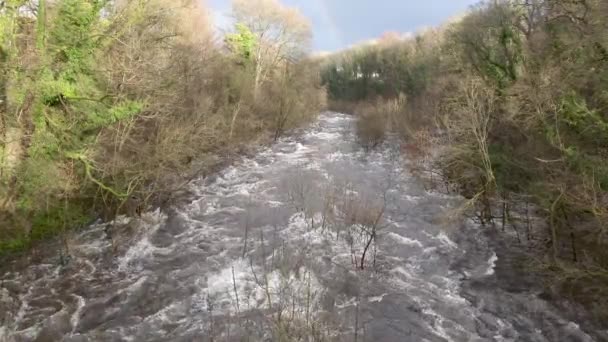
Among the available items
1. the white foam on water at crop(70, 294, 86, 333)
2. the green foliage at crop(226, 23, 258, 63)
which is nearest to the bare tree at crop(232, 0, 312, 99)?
the green foliage at crop(226, 23, 258, 63)

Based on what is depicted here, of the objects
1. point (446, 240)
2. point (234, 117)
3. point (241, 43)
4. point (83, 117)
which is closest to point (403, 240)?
point (446, 240)

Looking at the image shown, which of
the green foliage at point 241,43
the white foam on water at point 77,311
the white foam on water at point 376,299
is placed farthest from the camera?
the green foliage at point 241,43

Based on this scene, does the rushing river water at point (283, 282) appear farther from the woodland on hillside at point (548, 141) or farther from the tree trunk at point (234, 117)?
the tree trunk at point (234, 117)

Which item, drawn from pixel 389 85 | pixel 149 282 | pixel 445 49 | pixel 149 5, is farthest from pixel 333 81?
pixel 149 282

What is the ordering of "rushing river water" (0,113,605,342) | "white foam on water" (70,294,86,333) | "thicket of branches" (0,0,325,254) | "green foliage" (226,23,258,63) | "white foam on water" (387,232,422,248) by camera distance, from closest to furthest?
"rushing river water" (0,113,605,342) → "white foam on water" (70,294,86,333) → "thicket of branches" (0,0,325,254) → "white foam on water" (387,232,422,248) → "green foliage" (226,23,258,63)

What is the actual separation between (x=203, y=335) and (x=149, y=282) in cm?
326

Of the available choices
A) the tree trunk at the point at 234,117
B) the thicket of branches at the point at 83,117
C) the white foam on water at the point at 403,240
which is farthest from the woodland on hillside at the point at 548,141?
the tree trunk at the point at 234,117

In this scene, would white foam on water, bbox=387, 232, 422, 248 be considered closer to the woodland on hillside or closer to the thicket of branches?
the woodland on hillside

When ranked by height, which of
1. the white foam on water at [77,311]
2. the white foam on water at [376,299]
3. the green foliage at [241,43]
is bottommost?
the white foam on water at [376,299]

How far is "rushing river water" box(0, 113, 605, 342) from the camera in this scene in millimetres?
10125

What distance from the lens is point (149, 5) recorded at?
56.2 feet

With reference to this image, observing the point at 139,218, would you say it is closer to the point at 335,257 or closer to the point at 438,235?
the point at 335,257

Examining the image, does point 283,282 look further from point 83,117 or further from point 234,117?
point 234,117

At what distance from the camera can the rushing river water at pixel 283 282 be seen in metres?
10.1
